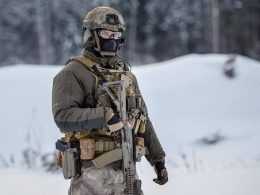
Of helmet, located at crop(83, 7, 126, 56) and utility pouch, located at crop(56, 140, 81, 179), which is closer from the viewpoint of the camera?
utility pouch, located at crop(56, 140, 81, 179)

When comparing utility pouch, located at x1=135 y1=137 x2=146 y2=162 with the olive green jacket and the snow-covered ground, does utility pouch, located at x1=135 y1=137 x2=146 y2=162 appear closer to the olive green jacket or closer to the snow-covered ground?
the olive green jacket

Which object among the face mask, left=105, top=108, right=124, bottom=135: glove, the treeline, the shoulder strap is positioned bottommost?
the treeline

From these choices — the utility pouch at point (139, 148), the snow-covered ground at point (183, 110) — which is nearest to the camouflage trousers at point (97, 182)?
the utility pouch at point (139, 148)

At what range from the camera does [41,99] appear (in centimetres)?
1339

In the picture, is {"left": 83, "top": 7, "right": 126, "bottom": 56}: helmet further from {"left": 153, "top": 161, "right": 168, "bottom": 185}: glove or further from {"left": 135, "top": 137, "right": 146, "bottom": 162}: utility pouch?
{"left": 153, "top": 161, "right": 168, "bottom": 185}: glove

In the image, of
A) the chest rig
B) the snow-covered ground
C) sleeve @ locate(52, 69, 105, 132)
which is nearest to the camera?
sleeve @ locate(52, 69, 105, 132)

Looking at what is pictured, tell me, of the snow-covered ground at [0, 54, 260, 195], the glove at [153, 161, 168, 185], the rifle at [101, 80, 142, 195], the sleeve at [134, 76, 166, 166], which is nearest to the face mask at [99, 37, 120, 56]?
the rifle at [101, 80, 142, 195]

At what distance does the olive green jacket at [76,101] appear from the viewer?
342cm

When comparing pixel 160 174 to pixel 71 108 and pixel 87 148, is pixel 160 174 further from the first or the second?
pixel 71 108

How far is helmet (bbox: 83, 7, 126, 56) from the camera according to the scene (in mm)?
3695

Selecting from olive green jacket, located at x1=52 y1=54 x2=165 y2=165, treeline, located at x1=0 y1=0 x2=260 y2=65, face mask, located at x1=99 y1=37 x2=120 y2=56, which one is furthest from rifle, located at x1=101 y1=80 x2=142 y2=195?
treeline, located at x1=0 y1=0 x2=260 y2=65

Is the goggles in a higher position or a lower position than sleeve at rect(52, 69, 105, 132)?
higher

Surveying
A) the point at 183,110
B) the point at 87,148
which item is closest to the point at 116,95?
the point at 87,148

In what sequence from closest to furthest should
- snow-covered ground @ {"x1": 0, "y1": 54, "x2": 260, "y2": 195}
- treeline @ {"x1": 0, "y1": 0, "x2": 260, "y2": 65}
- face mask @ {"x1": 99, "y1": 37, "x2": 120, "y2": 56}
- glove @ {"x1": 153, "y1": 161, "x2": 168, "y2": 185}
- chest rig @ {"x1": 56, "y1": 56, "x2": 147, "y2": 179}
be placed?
chest rig @ {"x1": 56, "y1": 56, "x2": 147, "y2": 179}, face mask @ {"x1": 99, "y1": 37, "x2": 120, "y2": 56}, glove @ {"x1": 153, "y1": 161, "x2": 168, "y2": 185}, snow-covered ground @ {"x1": 0, "y1": 54, "x2": 260, "y2": 195}, treeline @ {"x1": 0, "y1": 0, "x2": 260, "y2": 65}
